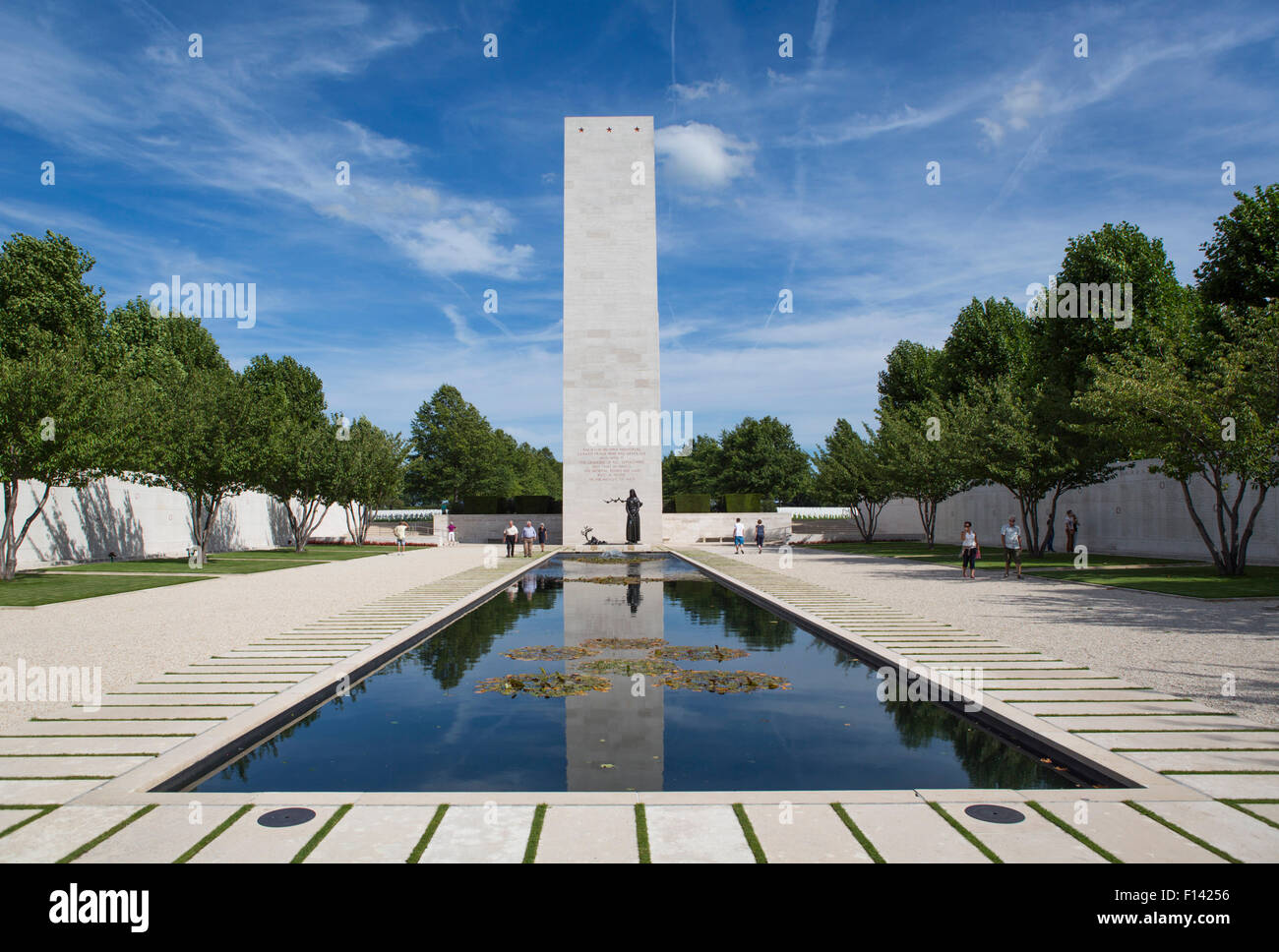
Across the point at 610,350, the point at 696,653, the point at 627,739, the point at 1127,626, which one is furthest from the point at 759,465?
the point at 627,739

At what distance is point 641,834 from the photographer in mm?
4785

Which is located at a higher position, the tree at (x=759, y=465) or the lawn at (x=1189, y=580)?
the tree at (x=759, y=465)

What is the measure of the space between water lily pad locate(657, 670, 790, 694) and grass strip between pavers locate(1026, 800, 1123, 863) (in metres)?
4.17

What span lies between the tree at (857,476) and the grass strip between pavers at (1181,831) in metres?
38.5

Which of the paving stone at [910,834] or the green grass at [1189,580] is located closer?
the paving stone at [910,834]

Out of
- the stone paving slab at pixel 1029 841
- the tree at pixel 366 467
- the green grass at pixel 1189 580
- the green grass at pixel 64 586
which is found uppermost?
the tree at pixel 366 467

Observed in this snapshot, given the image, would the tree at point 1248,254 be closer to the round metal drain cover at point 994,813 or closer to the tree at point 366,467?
the round metal drain cover at point 994,813

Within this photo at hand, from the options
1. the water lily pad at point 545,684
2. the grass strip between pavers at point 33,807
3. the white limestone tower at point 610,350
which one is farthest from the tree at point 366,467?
the grass strip between pavers at point 33,807

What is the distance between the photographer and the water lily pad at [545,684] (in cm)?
909

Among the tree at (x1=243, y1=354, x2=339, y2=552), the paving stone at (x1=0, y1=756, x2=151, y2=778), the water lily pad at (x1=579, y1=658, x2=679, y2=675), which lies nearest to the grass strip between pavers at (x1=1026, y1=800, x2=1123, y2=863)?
the water lily pad at (x1=579, y1=658, x2=679, y2=675)

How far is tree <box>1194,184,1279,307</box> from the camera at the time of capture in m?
27.2

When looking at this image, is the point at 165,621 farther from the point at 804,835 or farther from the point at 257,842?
the point at 804,835
